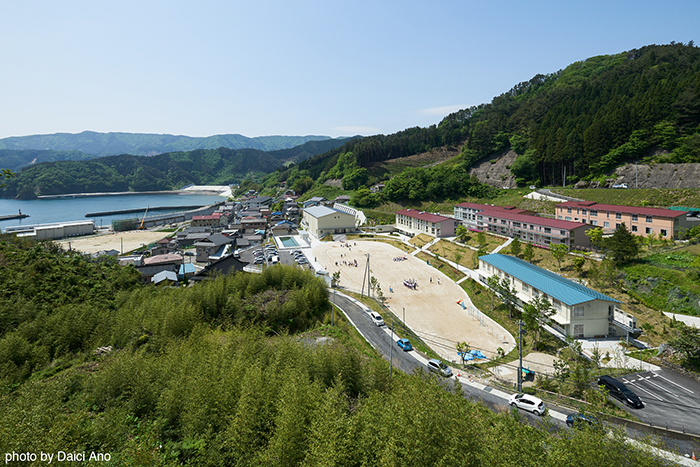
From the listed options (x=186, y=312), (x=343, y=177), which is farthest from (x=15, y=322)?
(x=343, y=177)

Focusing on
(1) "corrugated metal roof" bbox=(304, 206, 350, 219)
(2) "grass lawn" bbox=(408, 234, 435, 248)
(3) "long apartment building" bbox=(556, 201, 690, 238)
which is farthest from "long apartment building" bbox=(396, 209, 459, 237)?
(3) "long apartment building" bbox=(556, 201, 690, 238)

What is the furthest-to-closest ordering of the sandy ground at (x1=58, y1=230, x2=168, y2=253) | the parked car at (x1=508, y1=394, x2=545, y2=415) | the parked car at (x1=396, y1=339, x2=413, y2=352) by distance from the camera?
the sandy ground at (x1=58, y1=230, x2=168, y2=253), the parked car at (x1=396, y1=339, x2=413, y2=352), the parked car at (x1=508, y1=394, x2=545, y2=415)

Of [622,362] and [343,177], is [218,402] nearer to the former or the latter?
[622,362]

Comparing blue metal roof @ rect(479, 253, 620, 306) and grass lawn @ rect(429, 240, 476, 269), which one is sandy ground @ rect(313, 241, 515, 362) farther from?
blue metal roof @ rect(479, 253, 620, 306)

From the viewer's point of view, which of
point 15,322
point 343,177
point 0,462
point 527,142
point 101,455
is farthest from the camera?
point 343,177

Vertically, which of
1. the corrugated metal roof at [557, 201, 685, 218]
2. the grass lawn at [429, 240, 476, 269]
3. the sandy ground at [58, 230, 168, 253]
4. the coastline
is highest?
the coastline

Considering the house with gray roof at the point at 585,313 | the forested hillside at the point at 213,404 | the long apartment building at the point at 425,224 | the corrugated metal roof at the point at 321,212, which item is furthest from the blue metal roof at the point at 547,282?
the corrugated metal roof at the point at 321,212

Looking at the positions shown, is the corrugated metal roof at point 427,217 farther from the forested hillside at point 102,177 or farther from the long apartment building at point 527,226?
the forested hillside at point 102,177

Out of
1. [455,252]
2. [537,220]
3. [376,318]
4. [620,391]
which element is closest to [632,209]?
[537,220]
